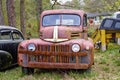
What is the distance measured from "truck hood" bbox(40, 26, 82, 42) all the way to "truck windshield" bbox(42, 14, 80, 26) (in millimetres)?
421

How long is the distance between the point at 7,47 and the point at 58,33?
1907mm

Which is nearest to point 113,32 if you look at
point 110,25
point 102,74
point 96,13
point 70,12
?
point 110,25

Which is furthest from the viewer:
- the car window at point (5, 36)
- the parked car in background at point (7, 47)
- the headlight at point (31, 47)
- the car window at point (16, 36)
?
the car window at point (16, 36)

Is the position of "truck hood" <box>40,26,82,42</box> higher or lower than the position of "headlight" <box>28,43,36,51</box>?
higher

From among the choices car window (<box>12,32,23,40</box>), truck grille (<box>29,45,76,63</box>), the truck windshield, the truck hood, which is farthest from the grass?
the truck windshield

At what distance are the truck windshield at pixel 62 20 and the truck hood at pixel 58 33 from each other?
42 centimetres

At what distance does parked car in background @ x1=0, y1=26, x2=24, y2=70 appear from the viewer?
1132 centimetres

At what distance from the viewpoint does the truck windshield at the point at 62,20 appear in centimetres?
1203

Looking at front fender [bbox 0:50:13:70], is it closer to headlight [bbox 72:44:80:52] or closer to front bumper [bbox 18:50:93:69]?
front bumper [bbox 18:50:93:69]

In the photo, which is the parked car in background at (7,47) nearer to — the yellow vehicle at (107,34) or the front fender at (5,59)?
the front fender at (5,59)

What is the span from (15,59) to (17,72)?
34.9 inches

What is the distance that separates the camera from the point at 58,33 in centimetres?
1088

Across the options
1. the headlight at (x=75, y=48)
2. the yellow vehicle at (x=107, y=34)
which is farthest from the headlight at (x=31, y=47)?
the yellow vehicle at (x=107, y=34)

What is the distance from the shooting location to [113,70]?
11508mm
